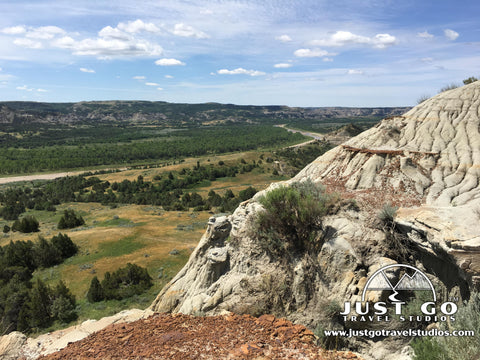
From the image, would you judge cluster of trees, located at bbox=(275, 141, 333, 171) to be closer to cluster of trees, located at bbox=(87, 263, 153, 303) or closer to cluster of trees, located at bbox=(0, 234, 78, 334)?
cluster of trees, located at bbox=(87, 263, 153, 303)

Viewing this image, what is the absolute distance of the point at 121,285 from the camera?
23375mm

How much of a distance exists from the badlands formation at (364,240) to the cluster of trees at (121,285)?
26.3ft

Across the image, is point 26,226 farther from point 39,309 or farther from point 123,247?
point 39,309

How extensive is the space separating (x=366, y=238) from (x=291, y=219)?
3.16m

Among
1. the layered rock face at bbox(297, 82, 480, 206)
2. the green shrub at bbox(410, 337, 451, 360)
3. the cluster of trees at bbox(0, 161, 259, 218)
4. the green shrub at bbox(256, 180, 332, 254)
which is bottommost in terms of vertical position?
the cluster of trees at bbox(0, 161, 259, 218)

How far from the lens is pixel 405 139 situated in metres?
18.0

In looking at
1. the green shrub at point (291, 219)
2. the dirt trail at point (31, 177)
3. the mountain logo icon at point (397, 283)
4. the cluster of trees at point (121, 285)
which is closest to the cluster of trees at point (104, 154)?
the dirt trail at point (31, 177)

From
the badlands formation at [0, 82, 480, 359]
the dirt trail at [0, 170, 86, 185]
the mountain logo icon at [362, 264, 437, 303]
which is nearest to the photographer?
the badlands formation at [0, 82, 480, 359]

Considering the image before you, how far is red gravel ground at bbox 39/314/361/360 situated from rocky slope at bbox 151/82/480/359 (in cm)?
98

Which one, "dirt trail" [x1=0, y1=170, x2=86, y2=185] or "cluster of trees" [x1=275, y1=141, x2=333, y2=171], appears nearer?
"cluster of trees" [x1=275, y1=141, x2=333, y2=171]

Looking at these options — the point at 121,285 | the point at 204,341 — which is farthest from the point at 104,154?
the point at 204,341

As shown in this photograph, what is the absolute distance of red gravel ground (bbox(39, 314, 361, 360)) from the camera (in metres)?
9.08

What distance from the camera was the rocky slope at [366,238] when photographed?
9.70 m

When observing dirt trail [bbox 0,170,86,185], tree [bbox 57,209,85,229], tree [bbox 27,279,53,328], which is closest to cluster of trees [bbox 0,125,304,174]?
dirt trail [bbox 0,170,86,185]
